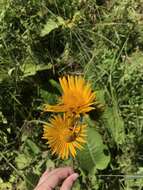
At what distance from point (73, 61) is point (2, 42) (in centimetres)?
43

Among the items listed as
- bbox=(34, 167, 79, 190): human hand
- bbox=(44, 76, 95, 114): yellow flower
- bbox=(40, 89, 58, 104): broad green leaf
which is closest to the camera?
bbox=(34, 167, 79, 190): human hand

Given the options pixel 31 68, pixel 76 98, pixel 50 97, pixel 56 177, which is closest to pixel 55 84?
pixel 50 97

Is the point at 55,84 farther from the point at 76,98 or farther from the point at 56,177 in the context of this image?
the point at 56,177

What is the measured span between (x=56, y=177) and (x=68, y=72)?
96cm

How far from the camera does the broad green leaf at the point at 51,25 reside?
3.36 m

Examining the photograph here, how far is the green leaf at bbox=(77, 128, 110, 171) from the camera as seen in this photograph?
3012 mm

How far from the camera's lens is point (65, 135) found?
2891 millimetres

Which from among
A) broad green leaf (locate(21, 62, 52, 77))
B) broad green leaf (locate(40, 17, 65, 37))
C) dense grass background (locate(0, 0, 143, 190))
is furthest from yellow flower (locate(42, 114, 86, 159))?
broad green leaf (locate(40, 17, 65, 37))

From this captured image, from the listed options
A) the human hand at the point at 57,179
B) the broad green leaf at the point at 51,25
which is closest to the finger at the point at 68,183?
the human hand at the point at 57,179

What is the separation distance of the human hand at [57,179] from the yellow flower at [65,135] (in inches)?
8.3

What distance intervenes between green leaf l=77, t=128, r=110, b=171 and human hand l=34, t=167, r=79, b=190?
0.30 meters

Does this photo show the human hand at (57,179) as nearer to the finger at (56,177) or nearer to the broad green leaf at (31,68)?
the finger at (56,177)

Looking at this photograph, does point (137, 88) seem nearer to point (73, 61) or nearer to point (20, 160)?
point (73, 61)

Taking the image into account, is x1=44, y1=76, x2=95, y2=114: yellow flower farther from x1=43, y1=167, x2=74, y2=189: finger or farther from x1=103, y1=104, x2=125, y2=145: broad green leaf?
x1=43, y1=167, x2=74, y2=189: finger
